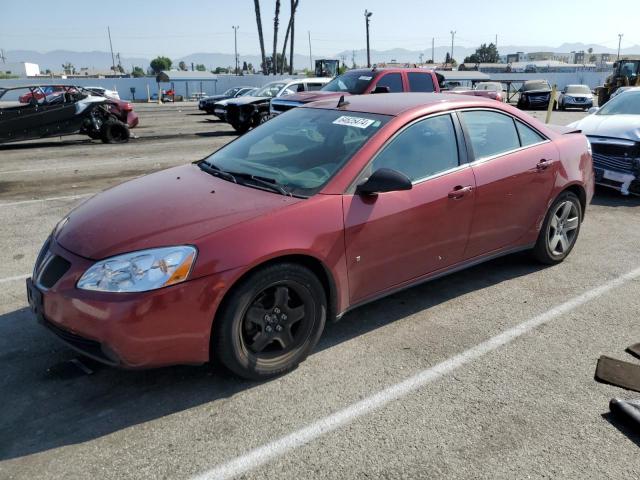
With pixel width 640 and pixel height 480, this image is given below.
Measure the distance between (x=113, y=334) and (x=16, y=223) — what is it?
4834 millimetres

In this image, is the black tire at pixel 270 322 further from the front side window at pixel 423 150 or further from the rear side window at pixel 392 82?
the rear side window at pixel 392 82

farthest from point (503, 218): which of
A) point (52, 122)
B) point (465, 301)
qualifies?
point (52, 122)

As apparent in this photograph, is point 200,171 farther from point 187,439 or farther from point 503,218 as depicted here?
point 503,218

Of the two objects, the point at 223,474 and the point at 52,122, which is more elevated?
the point at 52,122

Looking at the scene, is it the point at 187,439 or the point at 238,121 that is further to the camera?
the point at 238,121

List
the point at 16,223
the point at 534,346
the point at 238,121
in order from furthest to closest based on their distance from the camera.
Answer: the point at 238,121
the point at 16,223
the point at 534,346

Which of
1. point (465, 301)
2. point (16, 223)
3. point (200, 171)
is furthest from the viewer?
point (16, 223)

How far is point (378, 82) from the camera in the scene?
1180 cm

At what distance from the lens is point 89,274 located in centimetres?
288

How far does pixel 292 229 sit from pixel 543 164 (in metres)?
2.68

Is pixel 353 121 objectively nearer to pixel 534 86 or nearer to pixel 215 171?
pixel 215 171

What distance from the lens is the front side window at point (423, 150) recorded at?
3787 millimetres

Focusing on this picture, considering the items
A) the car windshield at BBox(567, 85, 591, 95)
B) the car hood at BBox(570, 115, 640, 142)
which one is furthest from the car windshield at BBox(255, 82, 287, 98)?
the car windshield at BBox(567, 85, 591, 95)

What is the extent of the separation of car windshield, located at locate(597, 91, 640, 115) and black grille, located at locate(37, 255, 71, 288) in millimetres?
8891
